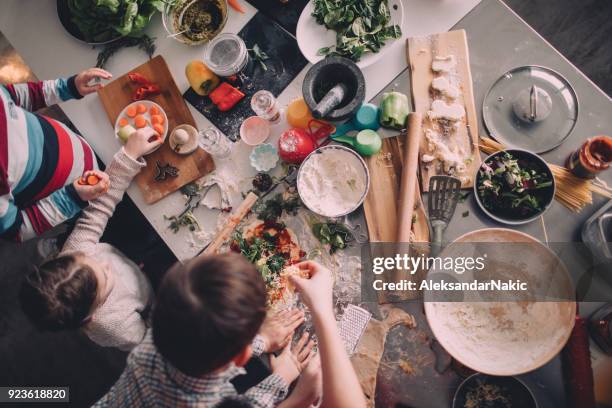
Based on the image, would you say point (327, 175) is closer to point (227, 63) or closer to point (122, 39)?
point (227, 63)

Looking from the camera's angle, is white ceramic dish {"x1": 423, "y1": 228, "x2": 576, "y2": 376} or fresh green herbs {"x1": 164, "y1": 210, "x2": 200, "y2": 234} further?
fresh green herbs {"x1": 164, "y1": 210, "x2": 200, "y2": 234}

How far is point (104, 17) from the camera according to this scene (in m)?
1.60

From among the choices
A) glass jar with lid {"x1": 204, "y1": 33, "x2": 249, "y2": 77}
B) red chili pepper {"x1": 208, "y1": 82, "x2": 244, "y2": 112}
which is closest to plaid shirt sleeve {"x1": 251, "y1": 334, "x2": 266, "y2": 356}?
red chili pepper {"x1": 208, "y1": 82, "x2": 244, "y2": 112}

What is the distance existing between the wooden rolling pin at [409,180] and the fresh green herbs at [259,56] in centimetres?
59

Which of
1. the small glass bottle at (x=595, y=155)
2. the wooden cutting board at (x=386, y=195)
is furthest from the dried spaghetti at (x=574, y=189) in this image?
the wooden cutting board at (x=386, y=195)

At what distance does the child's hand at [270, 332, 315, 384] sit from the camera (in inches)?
51.3

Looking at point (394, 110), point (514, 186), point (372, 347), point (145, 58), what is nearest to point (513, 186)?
point (514, 186)

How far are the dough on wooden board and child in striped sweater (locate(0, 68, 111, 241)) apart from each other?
3.46 ft

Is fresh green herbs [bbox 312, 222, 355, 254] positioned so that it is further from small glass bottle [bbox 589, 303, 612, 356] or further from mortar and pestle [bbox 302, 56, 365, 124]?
small glass bottle [bbox 589, 303, 612, 356]

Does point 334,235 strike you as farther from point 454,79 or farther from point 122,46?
point 122,46

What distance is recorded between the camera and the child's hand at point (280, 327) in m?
1.32

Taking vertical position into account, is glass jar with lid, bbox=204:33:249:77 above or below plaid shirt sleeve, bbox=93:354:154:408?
above

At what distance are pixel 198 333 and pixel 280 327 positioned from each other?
0.48 metres

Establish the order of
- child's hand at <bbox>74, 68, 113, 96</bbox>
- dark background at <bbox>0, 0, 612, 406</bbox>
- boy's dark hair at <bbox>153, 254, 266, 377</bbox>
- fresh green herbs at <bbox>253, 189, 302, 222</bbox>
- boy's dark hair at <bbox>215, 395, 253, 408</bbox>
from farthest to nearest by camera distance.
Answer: dark background at <bbox>0, 0, 612, 406</bbox>, child's hand at <bbox>74, 68, 113, 96</bbox>, fresh green herbs at <bbox>253, 189, 302, 222</bbox>, boy's dark hair at <bbox>215, 395, 253, 408</bbox>, boy's dark hair at <bbox>153, 254, 266, 377</bbox>
